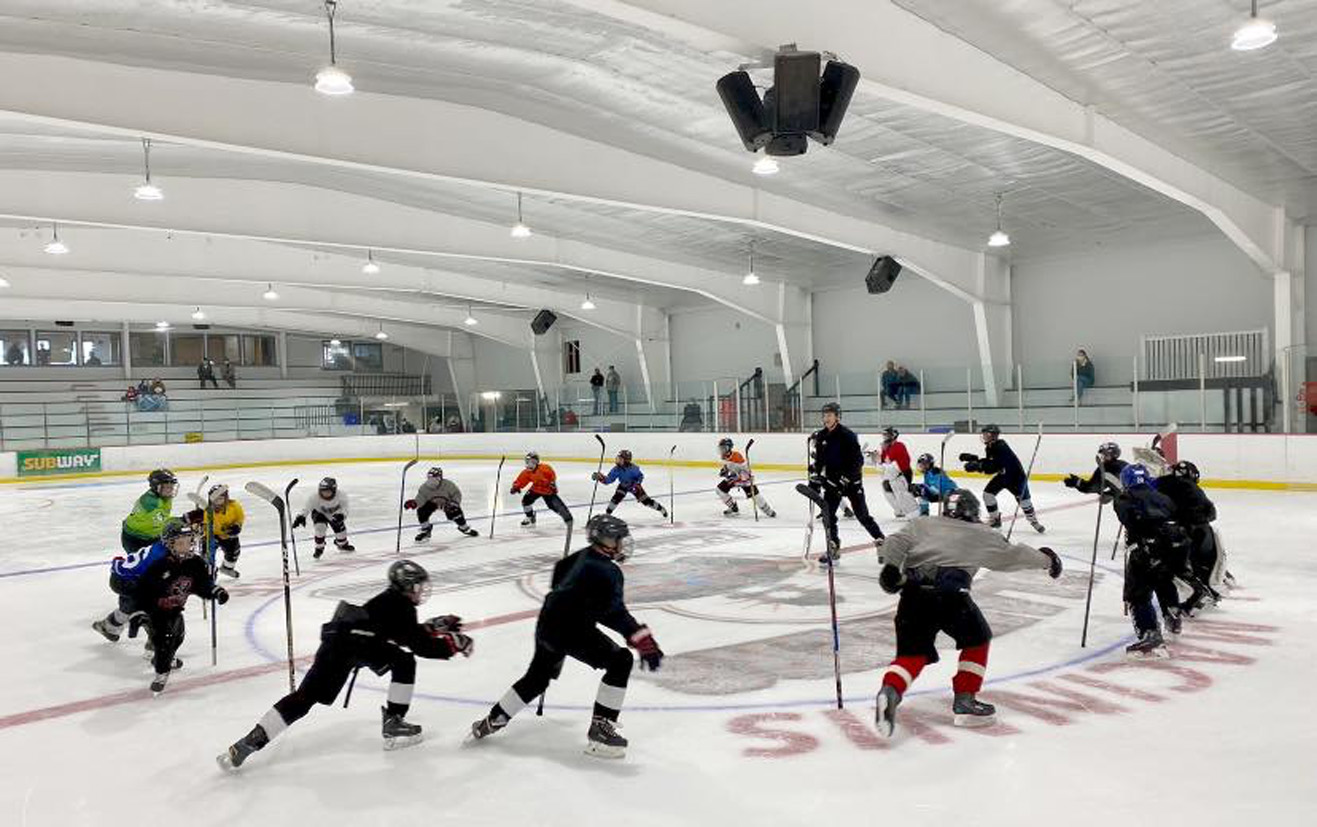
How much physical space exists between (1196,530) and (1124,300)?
1547 centimetres

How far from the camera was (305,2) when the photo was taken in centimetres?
873

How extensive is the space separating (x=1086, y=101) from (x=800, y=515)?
20.2ft

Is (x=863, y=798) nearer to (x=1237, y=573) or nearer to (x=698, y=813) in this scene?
(x=698, y=813)

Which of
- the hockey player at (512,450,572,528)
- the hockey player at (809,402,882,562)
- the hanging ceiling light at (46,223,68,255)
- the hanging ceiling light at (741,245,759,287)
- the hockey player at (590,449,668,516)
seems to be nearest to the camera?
the hockey player at (809,402,882,562)

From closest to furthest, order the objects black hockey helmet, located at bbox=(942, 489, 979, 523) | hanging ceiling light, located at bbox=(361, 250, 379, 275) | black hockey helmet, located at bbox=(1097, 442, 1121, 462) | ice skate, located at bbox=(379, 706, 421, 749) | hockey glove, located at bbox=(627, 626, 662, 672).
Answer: hockey glove, located at bbox=(627, 626, 662, 672) → ice skate, located at bbox=(379, 706, 421, 749) → black hockey helmet, located at bbox=(942, 489, 979, 523) → black hockey helmet, located at bbox=(1097, 442, 1121, 462) → hanging ceiling light, located at bbox=(361, 250, 379, 275)

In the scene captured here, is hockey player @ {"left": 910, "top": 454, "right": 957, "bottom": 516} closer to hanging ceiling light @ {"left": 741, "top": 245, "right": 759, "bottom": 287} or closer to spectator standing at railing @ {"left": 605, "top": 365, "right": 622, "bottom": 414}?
hanging ceiling light @ {"left": 741, "top": 245, "right": 759, "bottom": 287}

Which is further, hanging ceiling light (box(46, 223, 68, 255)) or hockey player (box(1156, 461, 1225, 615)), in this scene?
hanging ceiling light (box(46, 223, 68, 255))

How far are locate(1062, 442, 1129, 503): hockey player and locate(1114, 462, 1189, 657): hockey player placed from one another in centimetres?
22

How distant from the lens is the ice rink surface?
3551 millimetres

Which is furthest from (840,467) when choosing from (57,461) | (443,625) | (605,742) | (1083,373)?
(57,461)

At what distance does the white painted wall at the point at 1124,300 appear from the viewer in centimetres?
1841

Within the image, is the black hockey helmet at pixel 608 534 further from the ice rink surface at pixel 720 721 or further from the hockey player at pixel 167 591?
the hockey player at pixel 167 591

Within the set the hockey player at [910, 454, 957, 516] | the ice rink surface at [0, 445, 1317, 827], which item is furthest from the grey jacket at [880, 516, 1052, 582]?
the hockey player at [910, 454, 957, 516]

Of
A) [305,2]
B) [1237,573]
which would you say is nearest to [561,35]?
[305,2]
